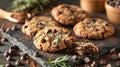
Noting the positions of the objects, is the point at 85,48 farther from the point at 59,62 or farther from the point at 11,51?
the point at 11,51

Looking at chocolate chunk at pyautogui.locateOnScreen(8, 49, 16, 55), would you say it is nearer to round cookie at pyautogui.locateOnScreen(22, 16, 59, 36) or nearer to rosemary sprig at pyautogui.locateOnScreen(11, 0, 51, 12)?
round cookie at pyautogui.locateOnScreen(22, 16, 59, 36)

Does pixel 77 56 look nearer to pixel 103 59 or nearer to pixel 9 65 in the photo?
pixel 103 59

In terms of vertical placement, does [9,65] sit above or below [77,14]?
below

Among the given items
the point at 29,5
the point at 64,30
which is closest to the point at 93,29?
the point at 64,30

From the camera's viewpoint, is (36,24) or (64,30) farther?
(36,24)

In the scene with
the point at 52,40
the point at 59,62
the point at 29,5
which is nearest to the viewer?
the point at 59,62

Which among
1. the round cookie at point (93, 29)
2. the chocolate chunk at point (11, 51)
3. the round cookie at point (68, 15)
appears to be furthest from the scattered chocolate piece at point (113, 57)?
the chocolate chunk at point (11, 51)

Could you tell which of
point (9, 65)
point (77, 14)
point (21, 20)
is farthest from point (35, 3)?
point (9, 65)
